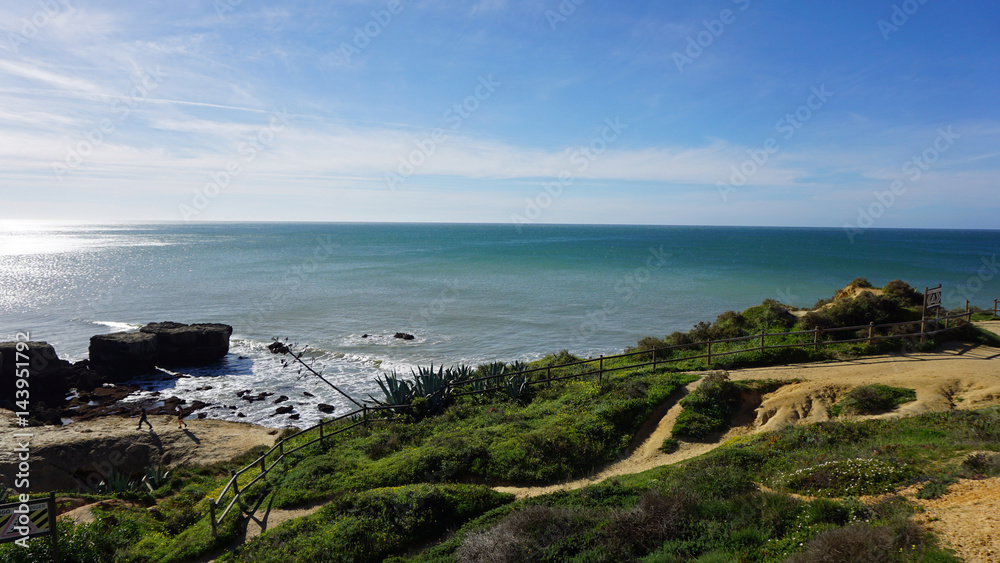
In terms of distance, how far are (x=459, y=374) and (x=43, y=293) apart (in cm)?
5476

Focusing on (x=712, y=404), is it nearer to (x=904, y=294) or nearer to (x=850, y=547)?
(x=850, y=547)

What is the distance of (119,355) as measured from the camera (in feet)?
88.5

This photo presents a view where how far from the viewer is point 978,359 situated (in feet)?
50.6

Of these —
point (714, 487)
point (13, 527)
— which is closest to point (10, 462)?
point (13, 527)

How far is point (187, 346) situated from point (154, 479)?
1757 cm

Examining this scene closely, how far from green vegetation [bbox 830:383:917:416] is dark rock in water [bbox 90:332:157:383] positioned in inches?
1243

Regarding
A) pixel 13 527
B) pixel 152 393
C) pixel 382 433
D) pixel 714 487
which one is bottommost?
pixel 152 393

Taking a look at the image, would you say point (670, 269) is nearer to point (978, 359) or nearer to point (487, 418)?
point (978, 359)

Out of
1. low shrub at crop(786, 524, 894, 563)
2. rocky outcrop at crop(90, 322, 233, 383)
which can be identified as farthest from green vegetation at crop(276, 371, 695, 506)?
rocky outcrop at crop(90, 322, 233, 383)

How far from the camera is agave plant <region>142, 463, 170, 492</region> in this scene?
13.6 m

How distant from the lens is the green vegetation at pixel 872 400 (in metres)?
12.0

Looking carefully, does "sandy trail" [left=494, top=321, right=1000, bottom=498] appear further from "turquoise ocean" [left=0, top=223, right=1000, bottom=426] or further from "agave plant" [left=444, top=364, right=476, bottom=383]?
"turquoise ocean" [left=0, top=223, right=1000, bottom=426]

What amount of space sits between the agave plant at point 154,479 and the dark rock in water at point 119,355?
50.4 ft

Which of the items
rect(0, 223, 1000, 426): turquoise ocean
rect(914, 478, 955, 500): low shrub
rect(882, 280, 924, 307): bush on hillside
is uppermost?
rect(882, 280, 924, 307): bush on hillside
